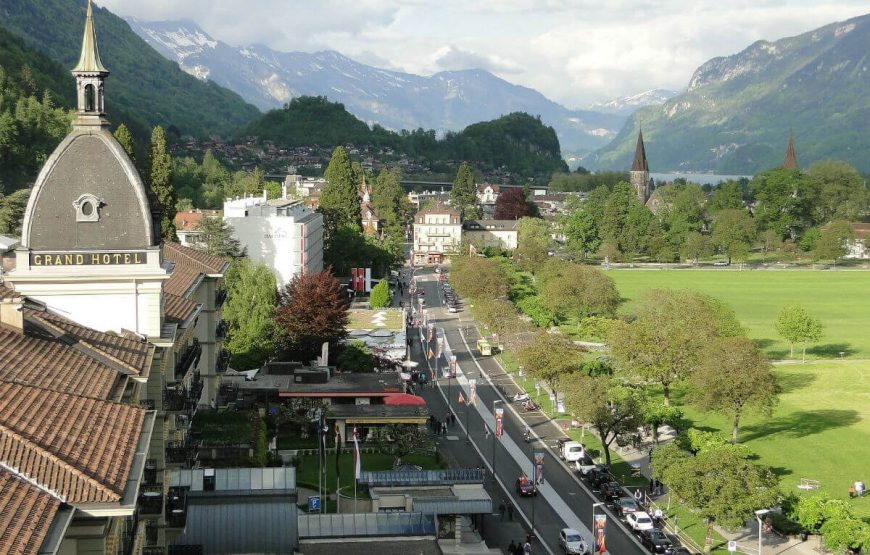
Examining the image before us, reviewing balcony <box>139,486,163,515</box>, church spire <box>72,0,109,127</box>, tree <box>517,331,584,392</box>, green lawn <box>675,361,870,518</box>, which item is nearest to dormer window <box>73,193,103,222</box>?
church spire <box>72,0,109,127</box>

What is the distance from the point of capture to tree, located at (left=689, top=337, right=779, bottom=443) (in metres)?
60.5

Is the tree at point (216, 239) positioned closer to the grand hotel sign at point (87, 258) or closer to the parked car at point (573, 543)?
the parked car at point (573, 543)

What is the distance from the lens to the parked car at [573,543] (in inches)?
1741

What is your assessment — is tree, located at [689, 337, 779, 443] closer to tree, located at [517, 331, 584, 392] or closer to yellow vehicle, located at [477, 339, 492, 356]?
tree, located at [517, 331, 584, 392]

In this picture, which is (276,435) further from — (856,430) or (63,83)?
(63,83)

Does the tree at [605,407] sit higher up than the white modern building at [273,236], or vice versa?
the white modern building at [273,236]

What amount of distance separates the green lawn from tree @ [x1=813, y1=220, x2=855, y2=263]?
86226mm

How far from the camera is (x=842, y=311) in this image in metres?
118

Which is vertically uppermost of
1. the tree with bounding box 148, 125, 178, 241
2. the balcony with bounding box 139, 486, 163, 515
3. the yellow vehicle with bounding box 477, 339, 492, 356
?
the tree with bounding box 148, 125, 178, 241

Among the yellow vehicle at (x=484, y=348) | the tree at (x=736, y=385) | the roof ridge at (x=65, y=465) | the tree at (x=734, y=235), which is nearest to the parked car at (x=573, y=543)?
the tree at (x=736, y=385)

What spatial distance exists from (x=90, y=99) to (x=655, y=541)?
2579 centimetres

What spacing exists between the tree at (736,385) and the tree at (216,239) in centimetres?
4180

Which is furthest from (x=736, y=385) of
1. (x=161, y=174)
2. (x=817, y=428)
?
(x=161, y=174)

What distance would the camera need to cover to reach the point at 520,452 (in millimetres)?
59812
